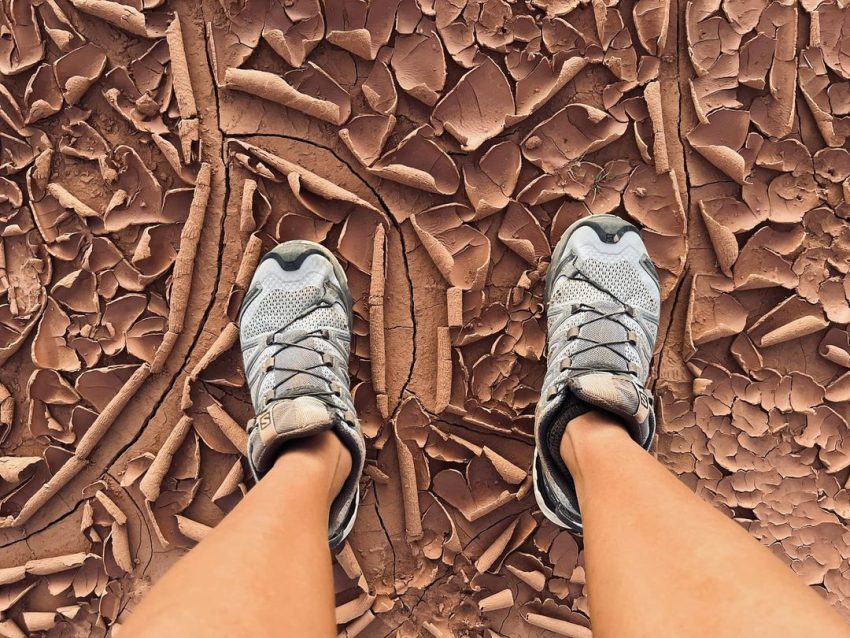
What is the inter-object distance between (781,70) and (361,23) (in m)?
0.90

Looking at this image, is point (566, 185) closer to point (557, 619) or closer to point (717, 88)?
point (717, 88)

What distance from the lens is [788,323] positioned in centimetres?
110

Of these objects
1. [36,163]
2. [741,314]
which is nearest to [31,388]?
[36,163]

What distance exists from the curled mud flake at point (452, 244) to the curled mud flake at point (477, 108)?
16cm

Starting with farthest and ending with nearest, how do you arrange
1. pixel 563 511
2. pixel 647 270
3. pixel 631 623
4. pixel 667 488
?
pixel 647 270
pixel 563 511
pixel 667 488
pixel 631 623

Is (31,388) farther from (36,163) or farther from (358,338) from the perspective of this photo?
(358,338)

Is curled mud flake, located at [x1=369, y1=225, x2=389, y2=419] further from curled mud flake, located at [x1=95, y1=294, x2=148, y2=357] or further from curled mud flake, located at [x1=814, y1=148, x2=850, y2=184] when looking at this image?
curled mud flake, located at [x1=814, y1=148, x2=850, y2=184]

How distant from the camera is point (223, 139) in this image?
1103 mm

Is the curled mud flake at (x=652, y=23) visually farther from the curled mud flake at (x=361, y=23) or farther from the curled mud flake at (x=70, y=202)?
the curled mud flake at (x=70, y=202)

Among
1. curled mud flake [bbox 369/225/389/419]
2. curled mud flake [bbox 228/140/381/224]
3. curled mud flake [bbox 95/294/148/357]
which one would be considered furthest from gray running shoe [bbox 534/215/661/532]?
curled mud flake [bbox 95/294/148/357]

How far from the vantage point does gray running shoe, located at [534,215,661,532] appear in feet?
3.21

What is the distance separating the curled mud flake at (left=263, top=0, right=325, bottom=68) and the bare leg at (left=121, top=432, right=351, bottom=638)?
32.8 inches

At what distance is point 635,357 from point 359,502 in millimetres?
678

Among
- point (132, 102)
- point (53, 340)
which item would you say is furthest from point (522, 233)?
point (53, 340)
